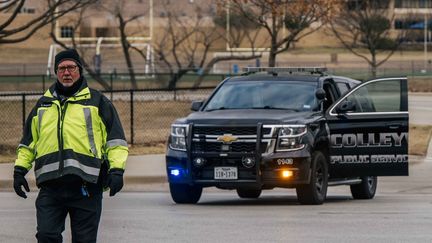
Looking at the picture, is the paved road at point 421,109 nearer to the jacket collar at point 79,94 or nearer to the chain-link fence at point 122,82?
the chain-link fence at point 122,82

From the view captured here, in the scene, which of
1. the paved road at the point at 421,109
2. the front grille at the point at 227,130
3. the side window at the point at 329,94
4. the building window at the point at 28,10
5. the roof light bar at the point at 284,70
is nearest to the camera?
the front grille at the point at 227,130

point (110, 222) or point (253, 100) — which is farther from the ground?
point (253, 100)

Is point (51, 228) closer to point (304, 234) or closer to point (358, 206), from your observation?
point (304, 234)

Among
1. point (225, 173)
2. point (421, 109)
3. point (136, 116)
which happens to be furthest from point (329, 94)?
point (421, 109)

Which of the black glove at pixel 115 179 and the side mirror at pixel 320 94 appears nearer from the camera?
the black glove at pixel 115 179

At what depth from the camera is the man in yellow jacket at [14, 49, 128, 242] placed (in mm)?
8117

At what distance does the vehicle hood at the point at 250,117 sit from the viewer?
1533cm

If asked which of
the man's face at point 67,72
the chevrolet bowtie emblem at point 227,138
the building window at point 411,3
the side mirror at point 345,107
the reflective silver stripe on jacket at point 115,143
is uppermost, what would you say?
the building window at point 411,3

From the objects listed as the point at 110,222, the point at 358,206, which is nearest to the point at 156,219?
the point at 110,222

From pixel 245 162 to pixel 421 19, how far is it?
8004cm


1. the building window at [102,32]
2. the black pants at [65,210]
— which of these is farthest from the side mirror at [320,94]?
the building window at [102,32]

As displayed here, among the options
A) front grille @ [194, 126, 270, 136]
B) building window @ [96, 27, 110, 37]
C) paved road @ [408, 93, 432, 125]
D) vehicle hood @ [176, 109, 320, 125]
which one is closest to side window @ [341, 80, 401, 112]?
vehicle hood @ [176, 109, 320, 125]

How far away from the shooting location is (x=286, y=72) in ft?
57.2

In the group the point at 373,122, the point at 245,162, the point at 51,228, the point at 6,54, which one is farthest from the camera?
the point at 6,54
